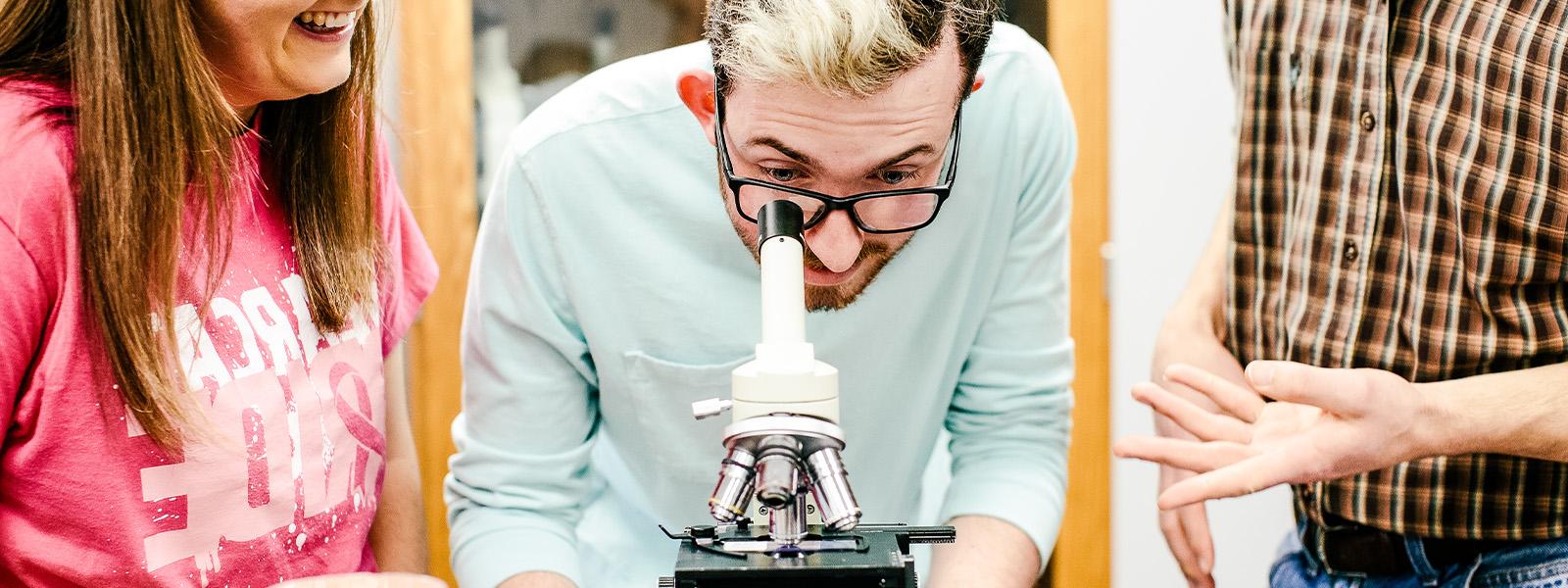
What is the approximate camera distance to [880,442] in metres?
1.53

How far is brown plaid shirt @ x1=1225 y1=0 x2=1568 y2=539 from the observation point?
49.2 inches

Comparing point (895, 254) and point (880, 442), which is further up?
point (895, 254)

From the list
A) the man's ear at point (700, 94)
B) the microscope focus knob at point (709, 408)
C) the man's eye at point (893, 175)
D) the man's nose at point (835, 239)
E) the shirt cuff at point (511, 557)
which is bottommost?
the shirt cuff at point (511, 557)

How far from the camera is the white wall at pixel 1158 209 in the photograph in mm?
2518

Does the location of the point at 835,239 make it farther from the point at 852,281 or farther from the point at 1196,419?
the point at 1196,419

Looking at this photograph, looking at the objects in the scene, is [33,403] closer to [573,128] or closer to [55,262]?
[55,262]

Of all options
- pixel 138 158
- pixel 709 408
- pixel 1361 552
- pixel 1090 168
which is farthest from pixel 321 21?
pixel 1090 168

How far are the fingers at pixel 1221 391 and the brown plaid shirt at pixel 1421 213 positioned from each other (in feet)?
0.57

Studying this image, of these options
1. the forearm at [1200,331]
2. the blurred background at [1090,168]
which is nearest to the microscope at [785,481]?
the forearm at [1200,331]

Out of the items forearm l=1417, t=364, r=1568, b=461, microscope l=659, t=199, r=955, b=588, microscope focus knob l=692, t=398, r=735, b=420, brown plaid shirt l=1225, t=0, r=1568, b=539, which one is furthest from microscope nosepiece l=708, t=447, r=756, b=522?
brown plaid shirt l=1225, t=0, r=1568, b=539

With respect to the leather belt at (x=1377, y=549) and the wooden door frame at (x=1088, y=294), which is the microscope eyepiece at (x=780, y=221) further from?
the wooden door frame at (x=1088, y=294)

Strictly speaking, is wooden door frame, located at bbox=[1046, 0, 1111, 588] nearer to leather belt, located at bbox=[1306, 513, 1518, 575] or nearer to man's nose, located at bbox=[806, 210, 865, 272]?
leather belt, located at bbox=[1306, 513, 1518, 575]

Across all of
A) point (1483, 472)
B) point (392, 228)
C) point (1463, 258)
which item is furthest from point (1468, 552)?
point (392, 228)

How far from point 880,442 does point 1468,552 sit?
0.66 meters
